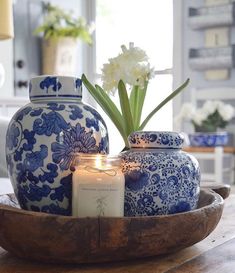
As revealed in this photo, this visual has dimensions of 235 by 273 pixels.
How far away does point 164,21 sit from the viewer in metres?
4.10

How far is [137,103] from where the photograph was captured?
Result: 825mm

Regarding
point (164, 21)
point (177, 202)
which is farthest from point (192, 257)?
point (164, 21)

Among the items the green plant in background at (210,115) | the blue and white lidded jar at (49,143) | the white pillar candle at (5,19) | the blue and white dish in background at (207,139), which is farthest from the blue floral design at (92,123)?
the green plant in background at (210,115)

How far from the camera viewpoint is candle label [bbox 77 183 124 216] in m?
0.65

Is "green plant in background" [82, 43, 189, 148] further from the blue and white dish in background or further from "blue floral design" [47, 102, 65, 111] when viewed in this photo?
the blue and white dish in background

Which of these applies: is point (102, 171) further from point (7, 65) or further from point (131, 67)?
point (7, 65)

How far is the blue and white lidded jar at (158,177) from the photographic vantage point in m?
0.69

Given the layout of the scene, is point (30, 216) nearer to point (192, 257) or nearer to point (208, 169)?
point (192, 257)

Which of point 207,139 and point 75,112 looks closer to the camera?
point 75,112

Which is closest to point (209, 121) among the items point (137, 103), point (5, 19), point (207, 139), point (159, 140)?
point (207, 139)

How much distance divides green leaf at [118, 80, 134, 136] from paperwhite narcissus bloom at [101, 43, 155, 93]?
12 mm

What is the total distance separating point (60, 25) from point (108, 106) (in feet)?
10.3

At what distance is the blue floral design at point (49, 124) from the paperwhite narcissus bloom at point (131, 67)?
0.46ft

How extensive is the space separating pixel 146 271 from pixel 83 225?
0.10 meters
